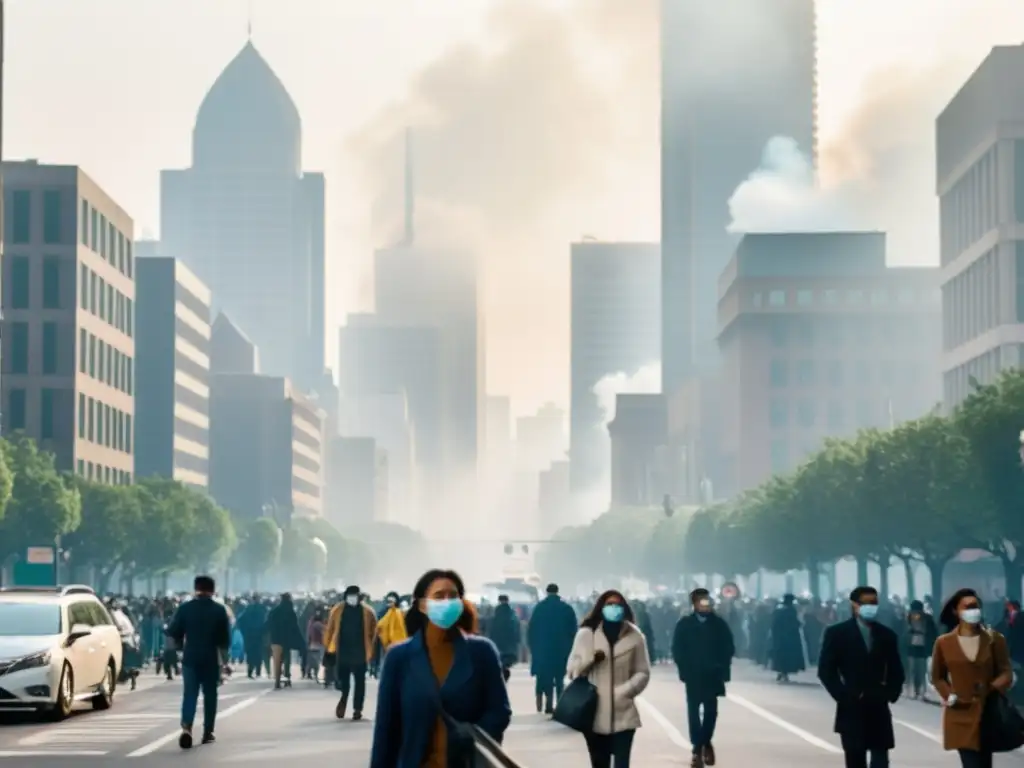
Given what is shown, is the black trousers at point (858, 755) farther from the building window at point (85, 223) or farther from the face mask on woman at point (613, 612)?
the building window at point (85, 223)

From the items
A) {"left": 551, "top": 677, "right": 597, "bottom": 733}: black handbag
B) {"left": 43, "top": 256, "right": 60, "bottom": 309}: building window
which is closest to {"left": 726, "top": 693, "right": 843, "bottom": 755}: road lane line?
{"left": 551, "top": 677, "right": 597, "bottom": 733}: black handbag

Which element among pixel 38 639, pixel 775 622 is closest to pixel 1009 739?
pixel 38 639

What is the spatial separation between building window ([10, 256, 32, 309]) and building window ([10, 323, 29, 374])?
A: 128 cm

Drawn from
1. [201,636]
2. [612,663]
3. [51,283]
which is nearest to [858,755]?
[612,663]

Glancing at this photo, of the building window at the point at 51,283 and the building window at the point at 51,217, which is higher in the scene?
the building window at the point at 51,217

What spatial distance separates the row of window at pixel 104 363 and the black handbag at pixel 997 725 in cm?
11948

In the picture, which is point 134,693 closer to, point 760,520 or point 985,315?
point 760,520

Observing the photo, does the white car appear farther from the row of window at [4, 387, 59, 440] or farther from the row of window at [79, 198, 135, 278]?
the row of window at [79, 198, 135, 278]

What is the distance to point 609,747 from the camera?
18.5 m

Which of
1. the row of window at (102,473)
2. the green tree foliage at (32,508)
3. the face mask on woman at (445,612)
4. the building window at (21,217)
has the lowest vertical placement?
the face mask on woman at (445,612)

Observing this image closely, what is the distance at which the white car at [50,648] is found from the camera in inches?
1238

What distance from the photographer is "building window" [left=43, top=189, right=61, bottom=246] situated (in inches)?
5251

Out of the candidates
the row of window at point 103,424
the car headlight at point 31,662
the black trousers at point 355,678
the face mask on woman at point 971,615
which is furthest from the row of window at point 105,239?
the face mask on woman at point 971,615

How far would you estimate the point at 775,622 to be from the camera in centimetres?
5259
